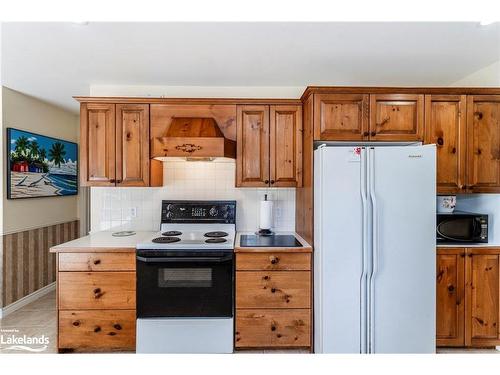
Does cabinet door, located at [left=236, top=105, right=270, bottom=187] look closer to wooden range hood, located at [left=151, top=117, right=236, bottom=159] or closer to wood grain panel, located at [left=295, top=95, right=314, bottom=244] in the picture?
wooden range hood, located at [left=151, top=117, right=236, bottom=159]

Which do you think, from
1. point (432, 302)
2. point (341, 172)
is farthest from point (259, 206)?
point (432, 302)

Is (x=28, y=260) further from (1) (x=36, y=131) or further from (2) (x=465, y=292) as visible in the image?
(2) (x=465, y=292)

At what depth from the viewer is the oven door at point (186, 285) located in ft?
7.13

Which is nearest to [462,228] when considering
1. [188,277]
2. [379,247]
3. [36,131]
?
[379,247]

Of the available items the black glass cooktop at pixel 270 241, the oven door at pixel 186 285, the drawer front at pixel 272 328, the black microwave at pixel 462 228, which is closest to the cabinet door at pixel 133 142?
the oven door at pixel 186 285

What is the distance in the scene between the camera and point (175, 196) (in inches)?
112

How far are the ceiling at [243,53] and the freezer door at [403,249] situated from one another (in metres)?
0.81

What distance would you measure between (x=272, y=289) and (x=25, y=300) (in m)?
2.95

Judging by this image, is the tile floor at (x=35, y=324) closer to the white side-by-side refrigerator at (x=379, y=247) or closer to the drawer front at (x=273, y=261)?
the white side-by-side refrigerator at (x=379, y=247)

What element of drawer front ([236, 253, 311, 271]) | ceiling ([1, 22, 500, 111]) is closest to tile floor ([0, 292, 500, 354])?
drawer front ([236, 253, 311, 271])

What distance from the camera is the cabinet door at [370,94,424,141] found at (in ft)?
7.30

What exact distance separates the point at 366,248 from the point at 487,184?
1.29m

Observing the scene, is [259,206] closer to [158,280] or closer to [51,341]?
[158,280]

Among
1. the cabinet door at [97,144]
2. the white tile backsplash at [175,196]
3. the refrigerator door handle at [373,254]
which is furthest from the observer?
the white tile backsplash at [175,196]
